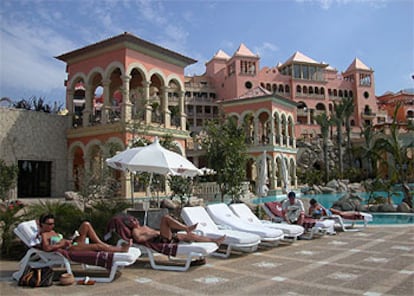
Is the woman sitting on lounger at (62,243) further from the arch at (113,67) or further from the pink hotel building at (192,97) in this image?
the arch at (113,67)

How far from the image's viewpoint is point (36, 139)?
1767 cm

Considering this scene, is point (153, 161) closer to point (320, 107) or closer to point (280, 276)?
point (280, 276)

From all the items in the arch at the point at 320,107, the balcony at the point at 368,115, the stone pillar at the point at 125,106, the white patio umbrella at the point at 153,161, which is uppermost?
the arch at the point at 320,107

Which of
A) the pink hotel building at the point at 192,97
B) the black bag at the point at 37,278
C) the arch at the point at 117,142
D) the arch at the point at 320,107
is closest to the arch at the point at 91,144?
the pink hotel building at the point at 192,97

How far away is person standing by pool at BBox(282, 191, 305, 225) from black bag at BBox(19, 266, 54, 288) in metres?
5.87

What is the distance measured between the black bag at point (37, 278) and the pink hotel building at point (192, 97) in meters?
8.62

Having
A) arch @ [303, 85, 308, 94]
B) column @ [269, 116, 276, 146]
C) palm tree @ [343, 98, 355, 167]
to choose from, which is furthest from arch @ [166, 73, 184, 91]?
arch @ [303, 85, 308, 94]

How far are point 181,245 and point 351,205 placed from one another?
37.2 feet

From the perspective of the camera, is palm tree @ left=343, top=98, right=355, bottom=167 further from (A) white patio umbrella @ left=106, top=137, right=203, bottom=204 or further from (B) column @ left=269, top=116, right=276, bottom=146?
(A) white patio umbrella @ left=106, top=137, right=203, bottom=204

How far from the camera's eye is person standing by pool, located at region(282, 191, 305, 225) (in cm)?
906

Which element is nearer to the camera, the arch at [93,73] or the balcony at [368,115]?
the arch at [93,73]

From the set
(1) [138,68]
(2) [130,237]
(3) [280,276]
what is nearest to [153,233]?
(2) [130,237]

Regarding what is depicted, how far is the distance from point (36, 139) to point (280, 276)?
Result: 612 inches

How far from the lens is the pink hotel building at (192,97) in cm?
1808
